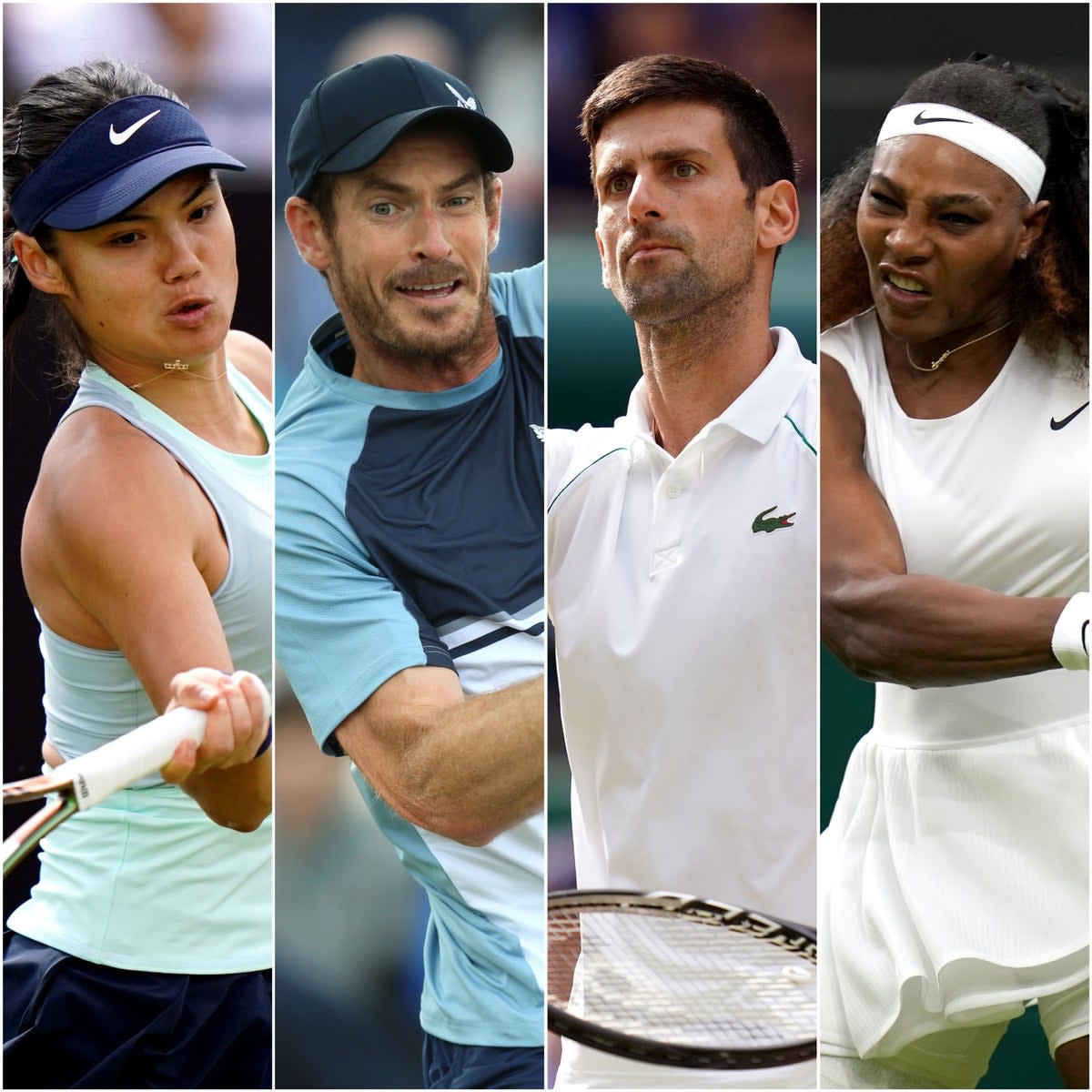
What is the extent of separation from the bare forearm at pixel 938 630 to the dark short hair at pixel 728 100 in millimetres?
828

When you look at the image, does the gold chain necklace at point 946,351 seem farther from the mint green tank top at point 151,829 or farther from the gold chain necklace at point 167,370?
the gold chain necklace at point 167,370

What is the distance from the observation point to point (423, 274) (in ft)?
11.1

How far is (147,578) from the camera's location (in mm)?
3264

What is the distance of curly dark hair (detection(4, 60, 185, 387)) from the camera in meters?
3.33

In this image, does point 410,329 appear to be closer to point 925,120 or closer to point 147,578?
point 147,578

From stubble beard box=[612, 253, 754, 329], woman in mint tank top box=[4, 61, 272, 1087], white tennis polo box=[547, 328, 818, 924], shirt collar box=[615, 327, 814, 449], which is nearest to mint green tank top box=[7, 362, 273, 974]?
woman in mint tank top box=[4, 61, 272, 1087]

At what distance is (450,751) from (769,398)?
3.05 feet

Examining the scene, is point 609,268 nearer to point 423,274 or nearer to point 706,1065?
point 423,274

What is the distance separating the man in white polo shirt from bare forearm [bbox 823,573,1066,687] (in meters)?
0.10

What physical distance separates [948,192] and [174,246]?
1492mm

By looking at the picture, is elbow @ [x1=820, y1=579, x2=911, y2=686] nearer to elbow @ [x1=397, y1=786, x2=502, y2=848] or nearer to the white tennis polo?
the white tennis polo

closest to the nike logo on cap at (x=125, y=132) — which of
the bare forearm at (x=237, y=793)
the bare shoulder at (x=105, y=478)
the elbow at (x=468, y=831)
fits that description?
the bare shoulder at (x=105, y=478)

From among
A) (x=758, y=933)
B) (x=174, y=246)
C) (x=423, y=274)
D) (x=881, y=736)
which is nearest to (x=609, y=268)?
(x=423, y=274)

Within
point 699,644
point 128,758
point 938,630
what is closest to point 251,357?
point 128,758
